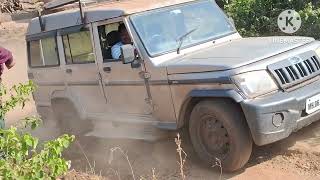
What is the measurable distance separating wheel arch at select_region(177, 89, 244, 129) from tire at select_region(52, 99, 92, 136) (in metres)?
1.99

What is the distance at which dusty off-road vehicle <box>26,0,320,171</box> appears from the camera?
480cm

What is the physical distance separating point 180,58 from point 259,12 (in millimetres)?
5136

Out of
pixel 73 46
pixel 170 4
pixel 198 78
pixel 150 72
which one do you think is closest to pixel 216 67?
pixel 198 78

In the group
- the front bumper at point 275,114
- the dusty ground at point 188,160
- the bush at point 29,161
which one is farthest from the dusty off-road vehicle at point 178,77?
the bush at point 29,161

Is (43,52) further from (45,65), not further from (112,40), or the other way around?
(112,40)

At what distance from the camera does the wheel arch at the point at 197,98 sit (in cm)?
470

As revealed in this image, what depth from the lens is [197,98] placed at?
519cm

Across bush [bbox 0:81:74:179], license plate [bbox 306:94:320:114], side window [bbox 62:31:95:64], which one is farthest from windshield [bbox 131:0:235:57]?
bush [bbox 0:81:74:179]

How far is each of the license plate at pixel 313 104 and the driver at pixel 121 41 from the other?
2.12m

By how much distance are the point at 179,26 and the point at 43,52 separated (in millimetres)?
Answer: 2442

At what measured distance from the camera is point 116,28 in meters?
6.05

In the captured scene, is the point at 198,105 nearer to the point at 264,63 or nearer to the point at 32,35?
the point at 264,63

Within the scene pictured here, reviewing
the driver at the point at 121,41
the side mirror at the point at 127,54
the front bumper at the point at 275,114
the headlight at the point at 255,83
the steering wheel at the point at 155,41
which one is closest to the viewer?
the front bumper at the point at 275,114

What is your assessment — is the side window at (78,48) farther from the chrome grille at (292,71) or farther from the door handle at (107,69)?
the chrome grille at (292,71)
